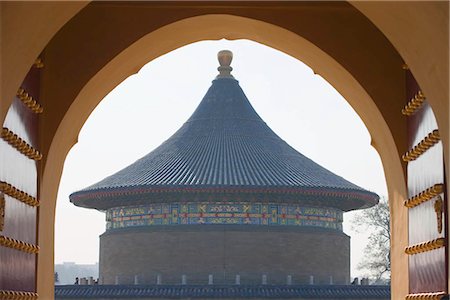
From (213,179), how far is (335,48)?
21056 millimetres

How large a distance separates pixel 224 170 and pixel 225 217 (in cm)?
159

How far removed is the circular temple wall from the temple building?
3 cm

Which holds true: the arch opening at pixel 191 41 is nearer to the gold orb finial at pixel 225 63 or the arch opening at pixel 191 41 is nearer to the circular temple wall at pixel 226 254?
the circular temple wall at pixel 226 254

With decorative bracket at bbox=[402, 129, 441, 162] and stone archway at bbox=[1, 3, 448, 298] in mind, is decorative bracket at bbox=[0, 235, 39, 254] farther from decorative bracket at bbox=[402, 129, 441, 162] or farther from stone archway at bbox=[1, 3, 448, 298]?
decorative bracket at bbox=[402, 129, 441, 162]

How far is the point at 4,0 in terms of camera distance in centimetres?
481

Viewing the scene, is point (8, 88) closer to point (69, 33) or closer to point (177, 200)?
point (69, 33)

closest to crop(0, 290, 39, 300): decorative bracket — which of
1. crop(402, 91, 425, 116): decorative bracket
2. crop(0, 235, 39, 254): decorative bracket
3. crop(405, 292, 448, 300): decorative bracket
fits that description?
crop(0, 235, 39, 254): decorative bracket

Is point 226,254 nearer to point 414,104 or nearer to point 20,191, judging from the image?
point 414,104

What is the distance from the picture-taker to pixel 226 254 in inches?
1101

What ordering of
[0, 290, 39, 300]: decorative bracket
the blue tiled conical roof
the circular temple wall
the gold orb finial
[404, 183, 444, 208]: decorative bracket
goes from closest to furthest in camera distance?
[0, 290, 39, 300]: decorative bracket, [404, 183, 444, 208]: decorative bracket, the circular temple wall, the blue tiled conical roof, the gold orb finial

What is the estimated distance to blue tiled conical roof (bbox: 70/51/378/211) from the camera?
1115 inches

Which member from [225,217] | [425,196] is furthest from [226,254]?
[425,196]

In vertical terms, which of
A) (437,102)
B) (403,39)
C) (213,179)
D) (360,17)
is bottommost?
(437,102)

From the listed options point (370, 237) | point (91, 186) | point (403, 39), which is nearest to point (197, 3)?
point (403, 39)
